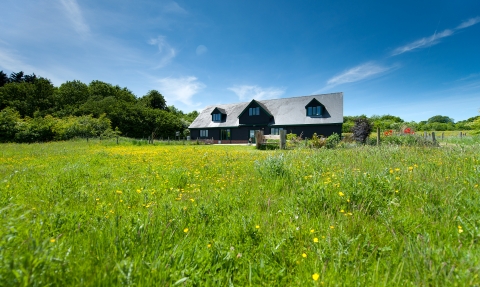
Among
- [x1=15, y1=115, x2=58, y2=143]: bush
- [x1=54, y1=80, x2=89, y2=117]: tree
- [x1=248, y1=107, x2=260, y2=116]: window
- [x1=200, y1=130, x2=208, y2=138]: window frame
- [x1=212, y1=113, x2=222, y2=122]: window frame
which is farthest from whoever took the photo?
[x1=54, y1=80, x2=89, y2=117]: tree

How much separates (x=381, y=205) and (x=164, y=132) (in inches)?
1862

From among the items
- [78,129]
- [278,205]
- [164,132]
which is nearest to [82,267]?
[278,205]

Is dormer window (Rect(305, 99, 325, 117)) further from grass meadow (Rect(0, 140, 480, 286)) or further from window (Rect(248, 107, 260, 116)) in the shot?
grass meadow (Rect(0, 140, 480, 286))

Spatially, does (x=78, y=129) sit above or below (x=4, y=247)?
above

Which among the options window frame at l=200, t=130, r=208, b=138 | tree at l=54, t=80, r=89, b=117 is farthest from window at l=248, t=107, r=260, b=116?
tree at l=54, t=80, r=89, b=117

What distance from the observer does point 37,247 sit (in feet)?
4.10

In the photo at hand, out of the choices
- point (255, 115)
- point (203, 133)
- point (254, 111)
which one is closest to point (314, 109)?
point (255, 115)

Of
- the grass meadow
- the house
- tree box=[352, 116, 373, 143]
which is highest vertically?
the house

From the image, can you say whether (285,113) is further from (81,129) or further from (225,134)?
(81,129)

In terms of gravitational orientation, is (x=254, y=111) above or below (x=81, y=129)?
above

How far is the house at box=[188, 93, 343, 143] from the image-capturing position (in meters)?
28.2

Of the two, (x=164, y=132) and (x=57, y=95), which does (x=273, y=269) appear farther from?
(x=57, y=95)

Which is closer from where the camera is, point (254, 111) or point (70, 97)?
point (254, 111)

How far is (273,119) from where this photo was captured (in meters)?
32.2
